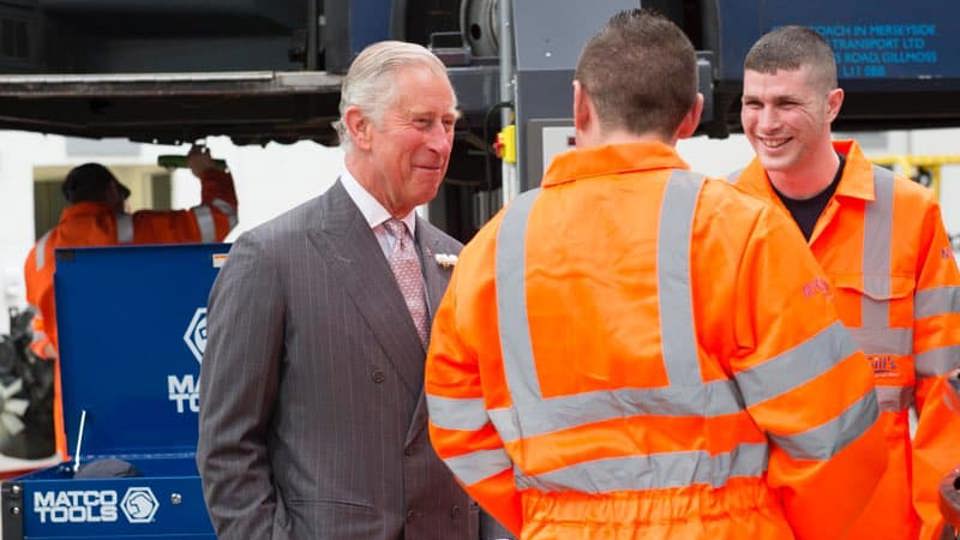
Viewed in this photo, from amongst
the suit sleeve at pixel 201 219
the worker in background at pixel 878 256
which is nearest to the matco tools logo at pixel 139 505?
the worker in background at pixel 878 256

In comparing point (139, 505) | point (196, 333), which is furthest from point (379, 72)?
point (196, 333)

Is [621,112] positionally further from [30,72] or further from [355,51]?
[30,72]

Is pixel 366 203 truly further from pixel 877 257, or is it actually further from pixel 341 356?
pixel 877 257

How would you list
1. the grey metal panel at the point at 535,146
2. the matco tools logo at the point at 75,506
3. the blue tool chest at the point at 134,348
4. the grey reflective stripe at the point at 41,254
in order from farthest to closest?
1. the grey reflective stripe at the point at 41,254
2. the blue tool chest at the point at 134,348
3. the matco tools logo at the point at 75,506
4. the grey metal panel at the point at 535,146

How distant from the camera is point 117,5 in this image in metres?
5.75

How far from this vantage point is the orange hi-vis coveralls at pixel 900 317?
332cm

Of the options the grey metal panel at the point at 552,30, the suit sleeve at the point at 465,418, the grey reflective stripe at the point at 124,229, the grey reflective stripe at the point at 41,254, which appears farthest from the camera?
the grey reflective stripe at the point at 41,254

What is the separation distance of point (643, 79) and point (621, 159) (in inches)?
4.6

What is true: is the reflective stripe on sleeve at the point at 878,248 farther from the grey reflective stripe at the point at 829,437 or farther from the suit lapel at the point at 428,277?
the grey reflective stripe at the point at 829,437

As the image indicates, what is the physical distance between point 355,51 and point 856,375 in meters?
3.22

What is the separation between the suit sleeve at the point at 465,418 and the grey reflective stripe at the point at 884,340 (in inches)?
44.0

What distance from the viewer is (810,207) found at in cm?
348

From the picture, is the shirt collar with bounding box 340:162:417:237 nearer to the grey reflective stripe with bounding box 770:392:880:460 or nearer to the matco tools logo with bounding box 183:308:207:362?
the grey reflective stripe with bounding box 770:392:880:460

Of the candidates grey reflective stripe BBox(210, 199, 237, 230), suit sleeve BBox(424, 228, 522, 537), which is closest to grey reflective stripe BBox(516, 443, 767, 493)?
suit sleeve BBox(424, 228, 522, 537)
